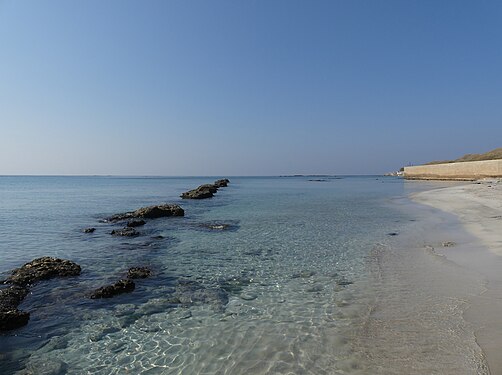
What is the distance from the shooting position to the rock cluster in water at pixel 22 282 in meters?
6.70

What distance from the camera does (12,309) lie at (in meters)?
7.13

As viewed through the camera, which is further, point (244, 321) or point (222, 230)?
point (222, 230)

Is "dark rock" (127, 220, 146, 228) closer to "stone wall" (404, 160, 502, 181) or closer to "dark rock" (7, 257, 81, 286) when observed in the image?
"dark rock" (7, 257, 81, 286)

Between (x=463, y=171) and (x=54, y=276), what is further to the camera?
(x=463, y=171)

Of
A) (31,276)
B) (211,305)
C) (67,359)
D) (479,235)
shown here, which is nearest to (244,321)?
(211,305)

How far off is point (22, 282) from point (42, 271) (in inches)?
26.0

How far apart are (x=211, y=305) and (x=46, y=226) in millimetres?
17340

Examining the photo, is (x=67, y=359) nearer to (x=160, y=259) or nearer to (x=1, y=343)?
(x=1, y=343)

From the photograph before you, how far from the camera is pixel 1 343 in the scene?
19.8 ft

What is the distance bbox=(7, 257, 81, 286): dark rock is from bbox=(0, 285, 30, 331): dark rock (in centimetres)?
61

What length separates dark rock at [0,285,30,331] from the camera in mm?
6613

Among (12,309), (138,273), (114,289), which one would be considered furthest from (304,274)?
(12,309)

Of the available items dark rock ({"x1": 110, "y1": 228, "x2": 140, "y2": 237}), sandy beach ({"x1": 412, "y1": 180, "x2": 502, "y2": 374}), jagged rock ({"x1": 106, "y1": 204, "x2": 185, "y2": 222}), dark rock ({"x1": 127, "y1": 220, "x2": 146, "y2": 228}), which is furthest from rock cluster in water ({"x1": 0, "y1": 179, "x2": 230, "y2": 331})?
jagged rock ({"x1": 106, "y1": 204, "x2": 185, "y2": 222})

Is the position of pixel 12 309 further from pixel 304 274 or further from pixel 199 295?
pixel 304 274
